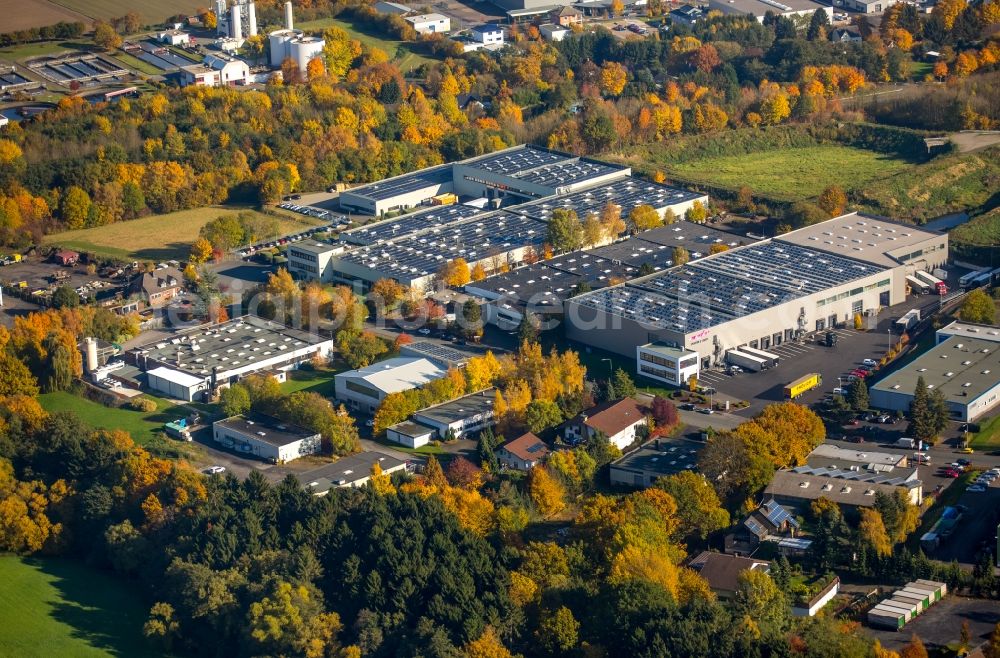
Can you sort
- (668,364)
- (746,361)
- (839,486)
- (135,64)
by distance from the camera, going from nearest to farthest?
(839,486) < (668,364) < (746,361) < (135,64)

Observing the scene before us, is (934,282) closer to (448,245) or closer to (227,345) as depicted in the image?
(448,245)

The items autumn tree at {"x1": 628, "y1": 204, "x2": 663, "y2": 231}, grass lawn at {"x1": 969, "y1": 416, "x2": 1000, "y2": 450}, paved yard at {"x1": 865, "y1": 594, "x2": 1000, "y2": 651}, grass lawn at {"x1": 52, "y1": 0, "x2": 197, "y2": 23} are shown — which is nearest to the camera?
paved yard at {"x1": 865, "y1": 594, "x2": 1000, "y2": 651}

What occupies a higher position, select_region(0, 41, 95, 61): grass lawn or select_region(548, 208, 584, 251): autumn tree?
select_region(0, 41, 95, 61): grass lawn

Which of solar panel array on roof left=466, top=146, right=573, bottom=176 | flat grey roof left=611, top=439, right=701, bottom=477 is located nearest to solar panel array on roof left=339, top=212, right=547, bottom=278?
solar panel array on roof left=466, top=146, right=573, bottom=176

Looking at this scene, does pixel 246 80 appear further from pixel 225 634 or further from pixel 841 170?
pixel 225 634

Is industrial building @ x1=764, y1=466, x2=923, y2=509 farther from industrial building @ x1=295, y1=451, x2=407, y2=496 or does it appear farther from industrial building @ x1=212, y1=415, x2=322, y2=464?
industrial building @ x1=212, y1=415, x2=322, y2=464

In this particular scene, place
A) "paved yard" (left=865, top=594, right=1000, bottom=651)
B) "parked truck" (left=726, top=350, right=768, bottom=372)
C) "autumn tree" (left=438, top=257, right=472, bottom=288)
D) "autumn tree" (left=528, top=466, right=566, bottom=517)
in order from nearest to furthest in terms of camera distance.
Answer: "paved yard" (left=865, top=594, right=1000, bottom=651) → "autumn tree" (left=528, top=466, right=566, bottom=517) → "parked truck" (left=726, top=350, right=768, bottom=372) → "autumn tree" (left=438, top=257, right=472, bottom=288)

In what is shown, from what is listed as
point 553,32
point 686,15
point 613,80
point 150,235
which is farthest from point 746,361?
point 686,15
